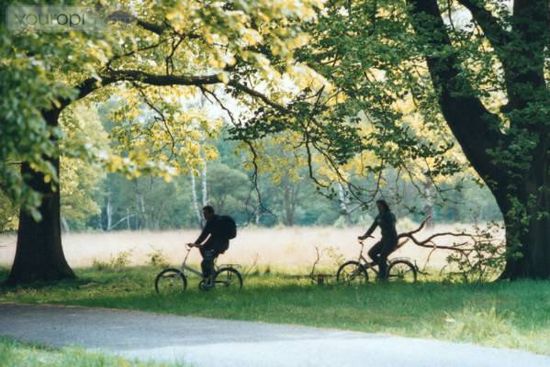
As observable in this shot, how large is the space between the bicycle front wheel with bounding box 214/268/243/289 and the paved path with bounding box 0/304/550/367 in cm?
426

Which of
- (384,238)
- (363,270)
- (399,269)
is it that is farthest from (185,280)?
(399,269)

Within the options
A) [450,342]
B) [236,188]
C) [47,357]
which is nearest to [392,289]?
[450,342]

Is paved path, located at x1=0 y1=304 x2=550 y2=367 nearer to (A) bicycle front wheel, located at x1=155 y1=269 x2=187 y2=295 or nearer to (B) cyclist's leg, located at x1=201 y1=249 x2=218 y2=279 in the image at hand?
(A) bicycle front wheel, located at x1=155 y1=269 x2=187 y2=295

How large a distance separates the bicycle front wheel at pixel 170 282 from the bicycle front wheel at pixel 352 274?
3498 millimetres

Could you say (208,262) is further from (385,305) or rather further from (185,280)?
(385,305)

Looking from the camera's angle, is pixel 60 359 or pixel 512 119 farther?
pixel 512 119

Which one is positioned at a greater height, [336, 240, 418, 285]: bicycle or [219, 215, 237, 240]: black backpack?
[219, 215, 237, 240]: black backpack

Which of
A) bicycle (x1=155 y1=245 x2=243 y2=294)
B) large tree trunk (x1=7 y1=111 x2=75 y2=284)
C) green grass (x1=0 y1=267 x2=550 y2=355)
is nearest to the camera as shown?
green grass (x1=0 y1=267 x2=550 y2=355)

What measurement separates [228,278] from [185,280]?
0.96 m

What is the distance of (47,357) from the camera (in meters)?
8.83

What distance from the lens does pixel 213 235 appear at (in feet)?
54.9

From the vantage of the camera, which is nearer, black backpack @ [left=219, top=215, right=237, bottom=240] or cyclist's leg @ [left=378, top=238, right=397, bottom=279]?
black backpack @ [left=219, top=215, right=237, bottom=240]

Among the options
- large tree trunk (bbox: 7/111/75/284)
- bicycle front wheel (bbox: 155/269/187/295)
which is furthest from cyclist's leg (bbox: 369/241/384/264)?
large tree trunk (bbox: 7/111/75/284)

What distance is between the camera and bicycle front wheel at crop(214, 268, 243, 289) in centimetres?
1707
